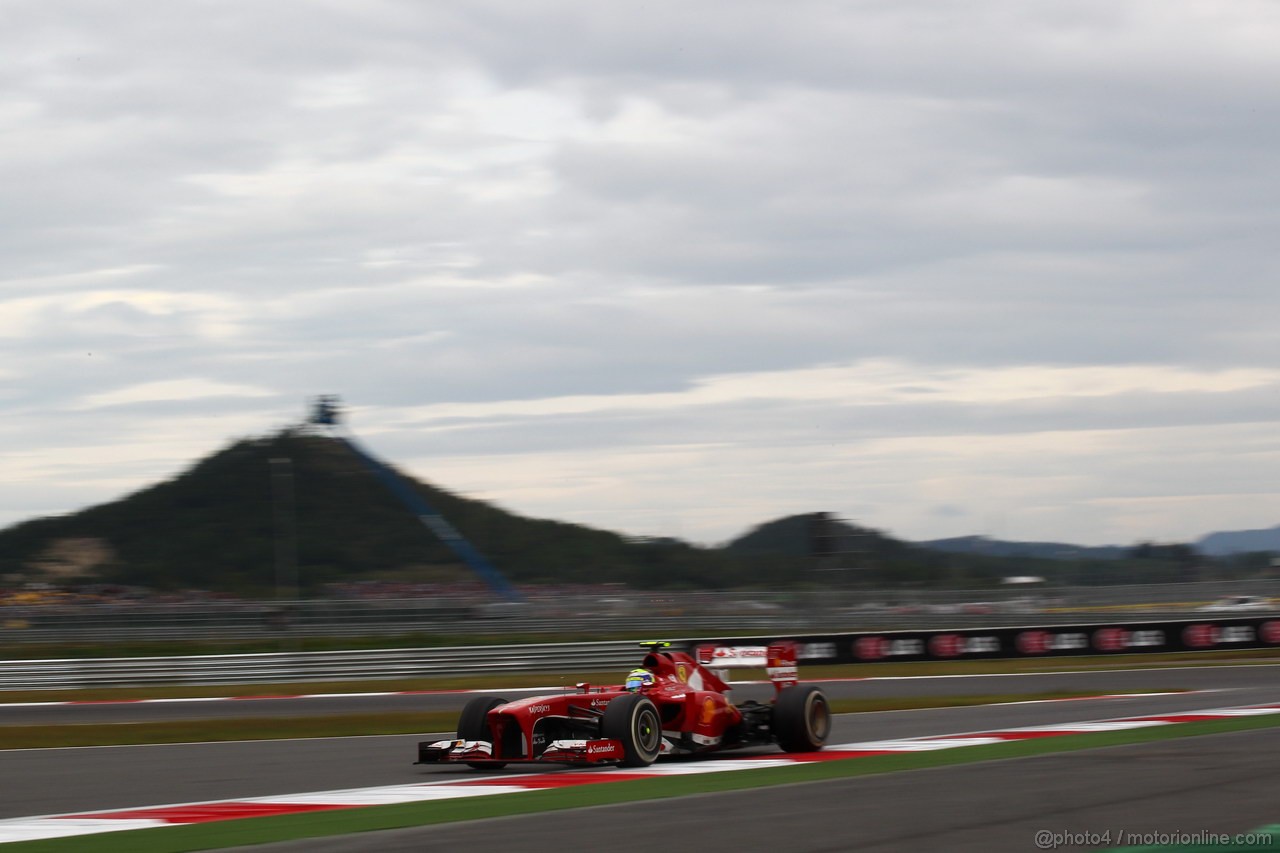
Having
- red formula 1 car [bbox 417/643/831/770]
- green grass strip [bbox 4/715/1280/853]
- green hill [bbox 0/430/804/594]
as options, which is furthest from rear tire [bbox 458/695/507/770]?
green hill [bbox 0/430/804/594]

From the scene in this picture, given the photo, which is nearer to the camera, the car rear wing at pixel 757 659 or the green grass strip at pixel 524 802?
the green grass strip at pixel 524 802

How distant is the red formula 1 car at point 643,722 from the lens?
10.4m

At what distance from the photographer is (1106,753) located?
9.73m

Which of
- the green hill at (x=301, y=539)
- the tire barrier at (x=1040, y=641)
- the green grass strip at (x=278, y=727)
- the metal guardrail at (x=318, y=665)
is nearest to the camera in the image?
the green grass strip at (x=278, y=727)

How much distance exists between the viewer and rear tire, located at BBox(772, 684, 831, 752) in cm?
1142

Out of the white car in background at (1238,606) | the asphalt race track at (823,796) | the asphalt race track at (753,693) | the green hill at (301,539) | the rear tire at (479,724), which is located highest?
the green hill at (301,539)

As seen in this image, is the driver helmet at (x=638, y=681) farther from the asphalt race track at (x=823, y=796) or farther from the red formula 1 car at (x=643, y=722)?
the asphalt race track at (x=823, y=796)

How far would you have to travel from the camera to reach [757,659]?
39.0 feet

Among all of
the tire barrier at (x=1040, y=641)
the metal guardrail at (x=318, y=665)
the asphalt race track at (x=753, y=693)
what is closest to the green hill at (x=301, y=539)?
the metal guardrail at (x=318, y=665)

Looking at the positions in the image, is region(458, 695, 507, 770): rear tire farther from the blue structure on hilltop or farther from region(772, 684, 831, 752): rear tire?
the blue structure on hilltop

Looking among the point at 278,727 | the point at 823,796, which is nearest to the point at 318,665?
the point at 278,727

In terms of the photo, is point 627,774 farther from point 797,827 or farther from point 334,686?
point 334,686

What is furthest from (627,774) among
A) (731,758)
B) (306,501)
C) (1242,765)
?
(306,501)

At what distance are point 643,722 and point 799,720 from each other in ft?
5.20
